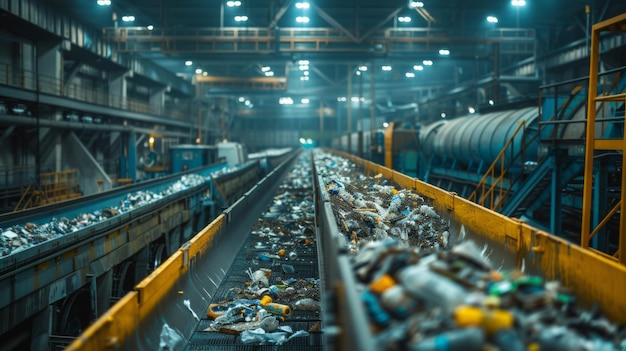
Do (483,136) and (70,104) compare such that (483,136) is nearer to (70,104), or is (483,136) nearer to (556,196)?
(556,196)

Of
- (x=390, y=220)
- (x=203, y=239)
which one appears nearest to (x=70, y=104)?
(x=203, y=239)

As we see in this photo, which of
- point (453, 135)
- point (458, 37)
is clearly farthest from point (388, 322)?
point (458, 37)

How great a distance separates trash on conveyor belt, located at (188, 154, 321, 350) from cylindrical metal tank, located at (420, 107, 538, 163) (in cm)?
572

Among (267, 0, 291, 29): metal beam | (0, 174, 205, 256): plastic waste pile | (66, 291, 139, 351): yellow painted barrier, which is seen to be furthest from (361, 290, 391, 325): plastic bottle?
(267, 0, 291, 29): metal beam

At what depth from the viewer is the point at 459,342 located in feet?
6.45

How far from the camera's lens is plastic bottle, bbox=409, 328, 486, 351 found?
1959mm

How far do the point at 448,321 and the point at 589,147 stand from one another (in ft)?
13.1

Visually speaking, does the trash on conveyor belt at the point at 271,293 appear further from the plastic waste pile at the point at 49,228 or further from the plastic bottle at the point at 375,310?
the plastic waste pile at the point at 49,228

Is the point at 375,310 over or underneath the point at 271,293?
over

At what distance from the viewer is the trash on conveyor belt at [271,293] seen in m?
4.34

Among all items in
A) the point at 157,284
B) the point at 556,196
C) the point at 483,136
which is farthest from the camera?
the point at 483,136

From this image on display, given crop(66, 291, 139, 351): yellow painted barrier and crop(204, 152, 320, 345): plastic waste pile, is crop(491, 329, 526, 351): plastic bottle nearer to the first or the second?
crop(66, 291, 139, 351): yellow painted barrier

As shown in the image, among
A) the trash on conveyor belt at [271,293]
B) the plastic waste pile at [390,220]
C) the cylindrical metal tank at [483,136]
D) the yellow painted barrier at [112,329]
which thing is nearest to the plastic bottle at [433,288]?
the yellow painted barrier at [112,329]

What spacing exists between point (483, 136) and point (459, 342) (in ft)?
39.0
